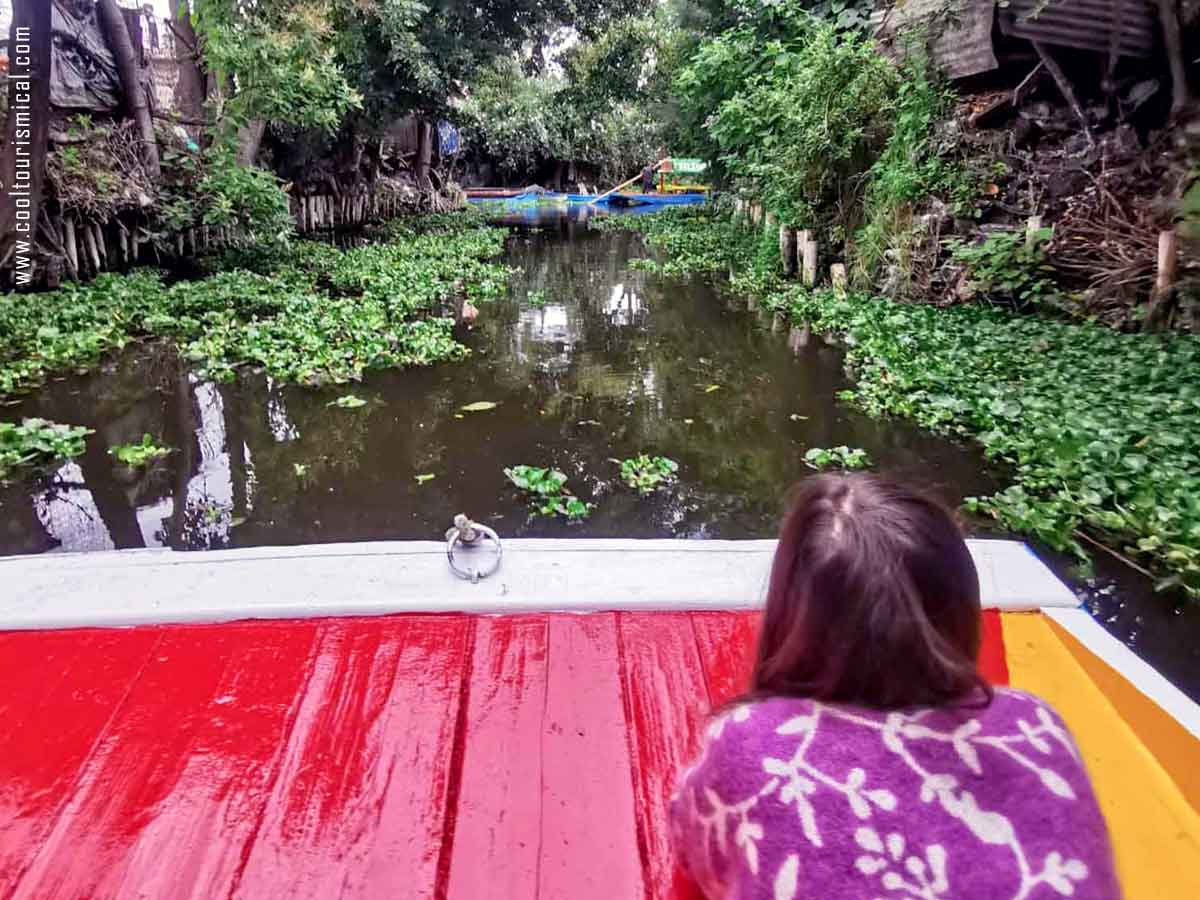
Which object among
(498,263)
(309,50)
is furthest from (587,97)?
(309,50)

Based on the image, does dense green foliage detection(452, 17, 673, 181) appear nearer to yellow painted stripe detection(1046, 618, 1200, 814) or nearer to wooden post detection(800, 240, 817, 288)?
wooden post detection(800, 240, 817, 288)

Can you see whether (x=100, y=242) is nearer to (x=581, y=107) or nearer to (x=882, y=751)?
(x=882, y=751)

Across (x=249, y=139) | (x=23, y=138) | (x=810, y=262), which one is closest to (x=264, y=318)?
(x=23, y=138)

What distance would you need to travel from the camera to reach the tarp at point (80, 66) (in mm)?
10189

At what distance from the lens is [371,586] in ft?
6.62

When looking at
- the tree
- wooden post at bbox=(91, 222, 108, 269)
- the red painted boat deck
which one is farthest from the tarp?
the red painted boat deck

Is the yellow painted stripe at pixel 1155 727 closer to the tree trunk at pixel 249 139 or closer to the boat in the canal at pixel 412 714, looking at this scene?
the boat in the canal at pixel 412 714

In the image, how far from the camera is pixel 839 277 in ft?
33.4

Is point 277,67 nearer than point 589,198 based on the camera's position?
Yes

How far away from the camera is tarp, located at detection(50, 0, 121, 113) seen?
33.4 ft

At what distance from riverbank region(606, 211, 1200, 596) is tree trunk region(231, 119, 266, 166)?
912 cm

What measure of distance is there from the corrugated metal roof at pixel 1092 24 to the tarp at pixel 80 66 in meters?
10.8

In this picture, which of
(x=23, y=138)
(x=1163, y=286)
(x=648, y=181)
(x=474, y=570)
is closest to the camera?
(x=474, y=570)

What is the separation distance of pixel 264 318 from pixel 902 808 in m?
9.21
